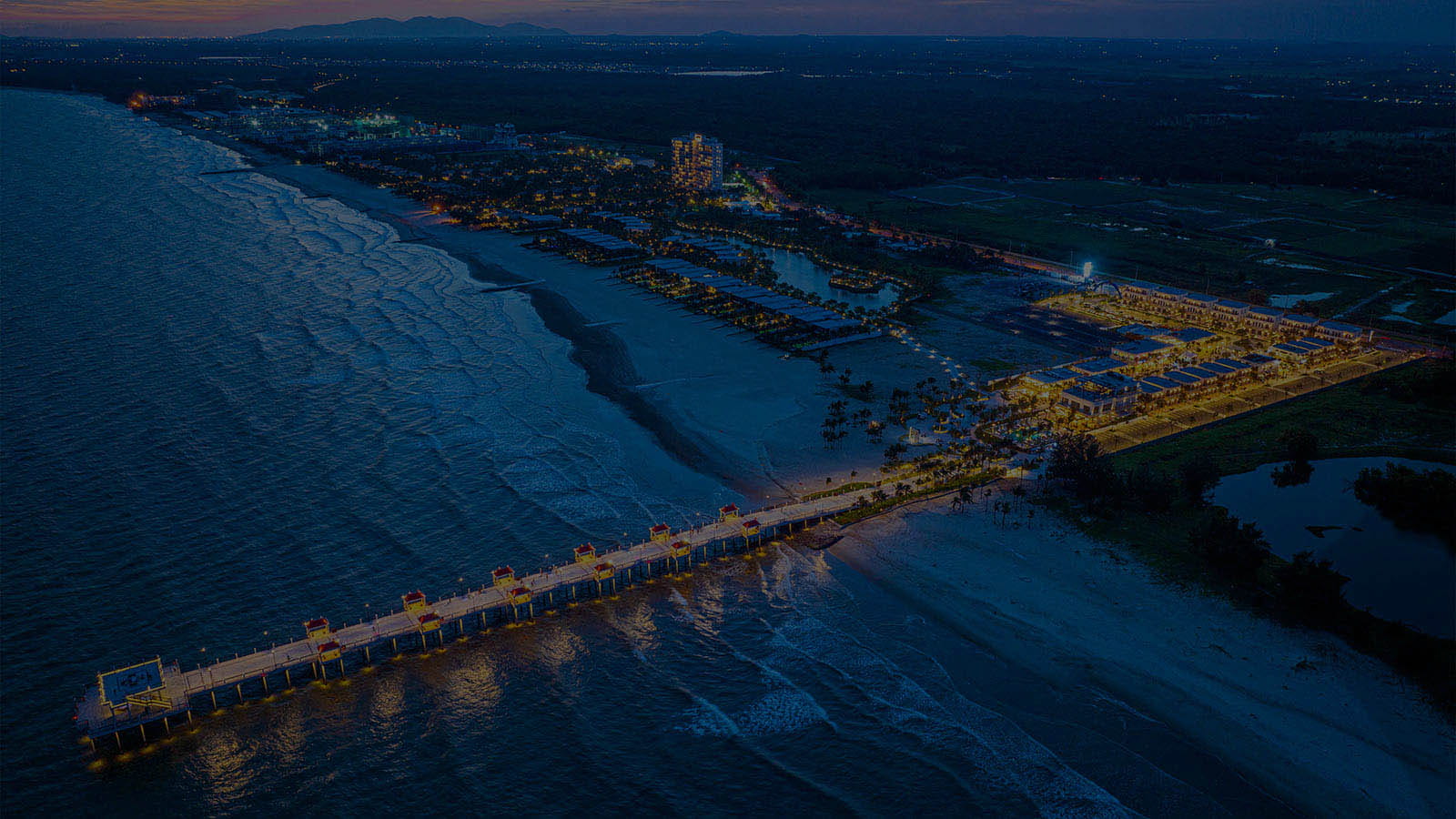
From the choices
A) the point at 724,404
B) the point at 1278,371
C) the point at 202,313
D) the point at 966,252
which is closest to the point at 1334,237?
the point at 966,252

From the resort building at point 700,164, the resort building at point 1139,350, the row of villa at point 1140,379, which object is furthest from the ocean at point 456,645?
the resort building at point 700,164

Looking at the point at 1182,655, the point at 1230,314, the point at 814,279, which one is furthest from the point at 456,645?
the point at 1230,314

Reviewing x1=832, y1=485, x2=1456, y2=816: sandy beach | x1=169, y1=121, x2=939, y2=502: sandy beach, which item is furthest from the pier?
x1=832, y1=485, x2=1456, y2=816: sandy beach

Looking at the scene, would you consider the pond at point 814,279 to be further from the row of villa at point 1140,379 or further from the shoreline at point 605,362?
the shoreline at point 605,362

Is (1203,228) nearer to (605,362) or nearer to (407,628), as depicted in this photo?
(605,362)

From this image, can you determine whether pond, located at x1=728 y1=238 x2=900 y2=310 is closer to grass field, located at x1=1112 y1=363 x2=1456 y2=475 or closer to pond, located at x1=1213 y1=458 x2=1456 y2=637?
grass field, located at x1=1112 y1=363 x2=1456 y2=475

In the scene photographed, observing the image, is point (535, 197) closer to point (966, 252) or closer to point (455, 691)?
point (966, 252)
